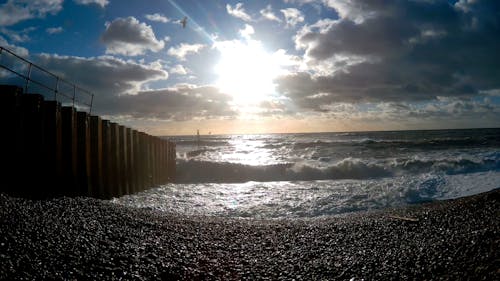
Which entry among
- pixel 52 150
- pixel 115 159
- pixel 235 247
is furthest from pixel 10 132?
pixel 235 247

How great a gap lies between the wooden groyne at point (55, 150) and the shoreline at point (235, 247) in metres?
0.83

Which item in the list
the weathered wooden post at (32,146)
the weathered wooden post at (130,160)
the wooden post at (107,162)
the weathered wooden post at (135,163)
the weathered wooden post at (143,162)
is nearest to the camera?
the weathered wooden post at (32,146)

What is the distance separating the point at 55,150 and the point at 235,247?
4.10m

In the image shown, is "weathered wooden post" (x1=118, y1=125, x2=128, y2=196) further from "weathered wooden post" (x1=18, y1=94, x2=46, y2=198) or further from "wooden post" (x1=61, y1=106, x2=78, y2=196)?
"weathered wooden post" (x1=18, y1=94, x2=46, y2=198)

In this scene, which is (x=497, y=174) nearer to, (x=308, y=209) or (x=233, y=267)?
(x=308, y=209)

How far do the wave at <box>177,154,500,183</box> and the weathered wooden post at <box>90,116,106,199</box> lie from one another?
10497mm

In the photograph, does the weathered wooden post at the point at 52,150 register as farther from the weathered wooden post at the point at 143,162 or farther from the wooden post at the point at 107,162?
the weathered wooden post at the point at 143,162

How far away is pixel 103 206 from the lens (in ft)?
22.3

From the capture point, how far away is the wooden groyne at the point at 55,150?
251 inches

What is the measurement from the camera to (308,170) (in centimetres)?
2070

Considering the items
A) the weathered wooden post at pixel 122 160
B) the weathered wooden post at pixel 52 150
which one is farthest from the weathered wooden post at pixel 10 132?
the weathered wooden post at pixel 122 160

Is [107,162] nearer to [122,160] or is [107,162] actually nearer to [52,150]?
[122,160]

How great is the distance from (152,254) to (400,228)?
394 cm

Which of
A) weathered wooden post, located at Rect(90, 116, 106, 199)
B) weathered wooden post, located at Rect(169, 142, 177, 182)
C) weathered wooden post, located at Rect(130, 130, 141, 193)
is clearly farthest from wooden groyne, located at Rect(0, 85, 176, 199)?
weathered wooden post, located at Rect(169, 142, 177, 182)
